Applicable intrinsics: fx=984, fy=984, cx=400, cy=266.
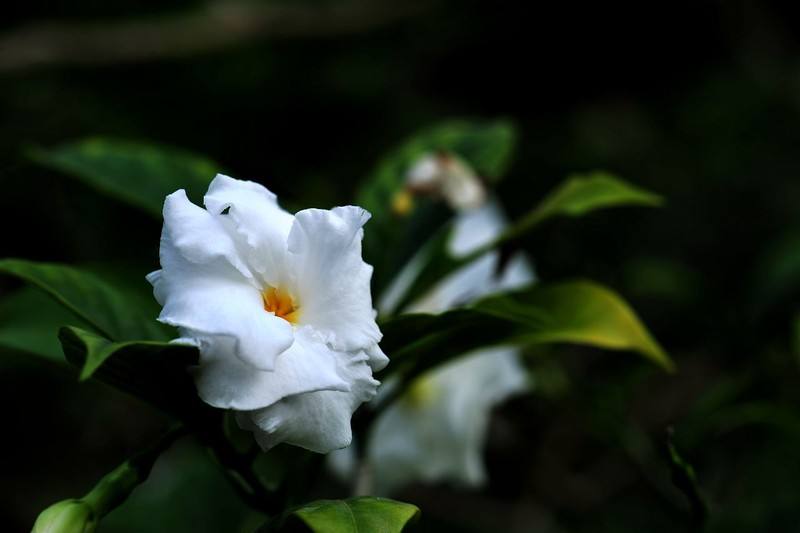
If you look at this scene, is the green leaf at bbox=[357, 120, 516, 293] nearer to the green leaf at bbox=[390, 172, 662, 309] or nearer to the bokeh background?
the green leaf at bbox=[390, 172, 662, 309]

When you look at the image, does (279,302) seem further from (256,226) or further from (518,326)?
(518,326)

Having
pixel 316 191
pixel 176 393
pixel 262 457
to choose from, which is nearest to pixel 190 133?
pixel 316 191

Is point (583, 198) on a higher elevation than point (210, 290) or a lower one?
lower

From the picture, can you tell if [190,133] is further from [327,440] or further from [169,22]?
[327,440]

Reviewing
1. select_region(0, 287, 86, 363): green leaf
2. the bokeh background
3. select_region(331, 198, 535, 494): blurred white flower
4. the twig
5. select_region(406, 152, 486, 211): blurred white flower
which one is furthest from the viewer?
the twig

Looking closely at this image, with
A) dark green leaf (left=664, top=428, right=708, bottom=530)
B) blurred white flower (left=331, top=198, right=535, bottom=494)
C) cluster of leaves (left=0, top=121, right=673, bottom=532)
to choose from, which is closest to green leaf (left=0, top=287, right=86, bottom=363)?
cluster of leaves (left=0, top=121, right=673, bottom=532)

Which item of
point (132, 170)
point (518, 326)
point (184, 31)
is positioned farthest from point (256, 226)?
point (184, 31)

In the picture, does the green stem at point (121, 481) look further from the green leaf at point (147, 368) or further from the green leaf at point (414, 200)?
the green leaf at point (414, 200)
